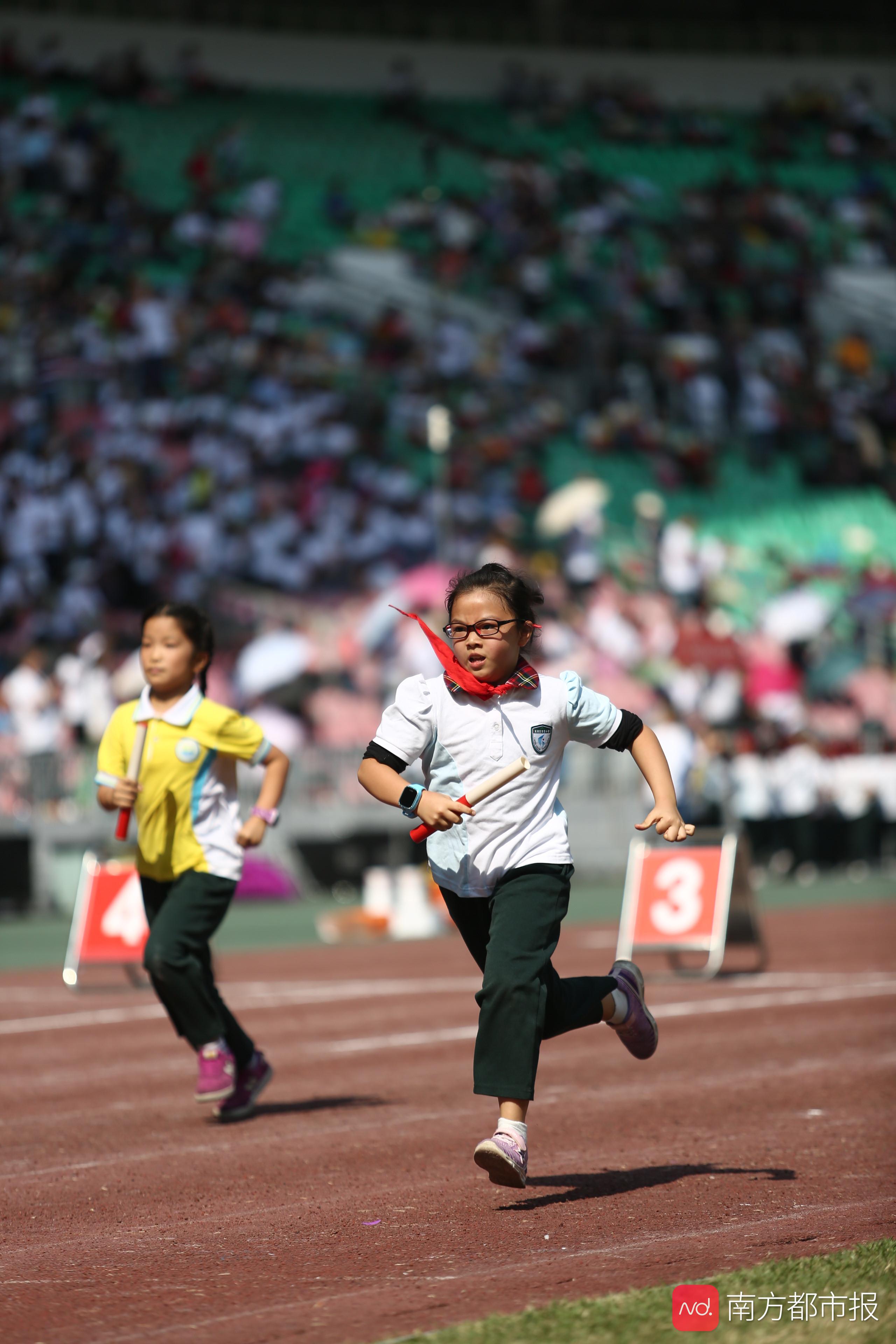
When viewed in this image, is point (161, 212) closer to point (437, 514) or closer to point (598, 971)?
point (437, 514)

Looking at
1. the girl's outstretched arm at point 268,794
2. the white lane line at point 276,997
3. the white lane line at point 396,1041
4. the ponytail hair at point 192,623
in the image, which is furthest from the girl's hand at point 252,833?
the white lane line at point 276,997

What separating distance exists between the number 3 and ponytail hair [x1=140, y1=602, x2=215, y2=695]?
5886 mm

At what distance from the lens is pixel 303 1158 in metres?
7.02

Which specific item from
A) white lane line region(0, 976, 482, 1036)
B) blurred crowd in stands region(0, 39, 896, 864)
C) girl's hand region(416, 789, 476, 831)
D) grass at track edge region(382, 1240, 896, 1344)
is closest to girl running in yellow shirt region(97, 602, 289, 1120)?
girl's hand region(416, 789, 476, 831)

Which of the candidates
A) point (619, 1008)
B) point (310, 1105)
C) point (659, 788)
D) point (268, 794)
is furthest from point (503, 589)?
point (310, 1105)

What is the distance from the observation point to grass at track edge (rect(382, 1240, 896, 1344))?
4.15 meters

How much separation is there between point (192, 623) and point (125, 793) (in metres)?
0.83

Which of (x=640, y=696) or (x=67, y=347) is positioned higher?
(x=67, y=347)

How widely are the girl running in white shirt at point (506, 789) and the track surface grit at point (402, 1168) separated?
1.94 ft

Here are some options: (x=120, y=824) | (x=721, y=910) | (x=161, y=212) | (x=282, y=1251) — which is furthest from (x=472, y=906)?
(x=161, y=212)

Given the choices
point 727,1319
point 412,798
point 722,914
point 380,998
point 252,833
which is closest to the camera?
point 727,1319

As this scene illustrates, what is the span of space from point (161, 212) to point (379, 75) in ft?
29.5

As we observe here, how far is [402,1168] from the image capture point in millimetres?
6707

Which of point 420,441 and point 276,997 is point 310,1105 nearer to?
point 276,997
